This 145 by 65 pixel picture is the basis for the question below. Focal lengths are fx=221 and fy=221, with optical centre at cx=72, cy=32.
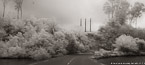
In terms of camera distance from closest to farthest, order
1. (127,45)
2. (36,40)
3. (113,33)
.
A: (127,45) → (36,40) → (113,33)

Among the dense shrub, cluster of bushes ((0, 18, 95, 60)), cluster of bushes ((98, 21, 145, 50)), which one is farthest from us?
cluster of bushes ((98, 21, 145, 50))

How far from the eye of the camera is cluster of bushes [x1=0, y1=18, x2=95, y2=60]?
2050 inches

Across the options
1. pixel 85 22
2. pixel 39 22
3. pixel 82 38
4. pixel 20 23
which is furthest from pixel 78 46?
pixel 85 22

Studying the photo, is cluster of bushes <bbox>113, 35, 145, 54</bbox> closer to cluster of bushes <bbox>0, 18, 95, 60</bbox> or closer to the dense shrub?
the dense shrub

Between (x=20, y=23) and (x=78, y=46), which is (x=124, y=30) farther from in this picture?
(x=20, y=23)

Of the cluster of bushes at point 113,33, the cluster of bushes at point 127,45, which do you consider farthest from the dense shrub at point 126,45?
the cluster of bushes at point 113,33

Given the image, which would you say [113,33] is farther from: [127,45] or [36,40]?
[36,40]

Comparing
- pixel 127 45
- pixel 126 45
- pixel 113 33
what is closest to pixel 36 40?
pixel 113 33

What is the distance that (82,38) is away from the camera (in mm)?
78812

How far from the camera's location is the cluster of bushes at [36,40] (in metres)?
52.1

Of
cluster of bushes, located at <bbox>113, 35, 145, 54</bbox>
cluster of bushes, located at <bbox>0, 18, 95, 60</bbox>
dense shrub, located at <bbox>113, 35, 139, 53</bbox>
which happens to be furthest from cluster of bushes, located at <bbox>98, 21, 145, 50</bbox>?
cluster of bushes, located at <bbox>0, 18, 95, 60</bbox>

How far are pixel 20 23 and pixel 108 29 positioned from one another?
1033 inches

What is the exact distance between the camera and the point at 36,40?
2085 inches

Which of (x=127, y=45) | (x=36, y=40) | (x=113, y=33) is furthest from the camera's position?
(x=113, y=33)
